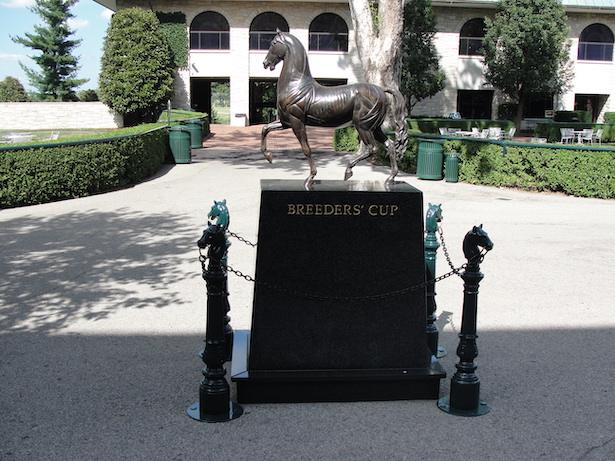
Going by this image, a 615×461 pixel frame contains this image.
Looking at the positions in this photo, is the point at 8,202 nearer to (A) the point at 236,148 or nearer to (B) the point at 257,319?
(B) the point at 257,319

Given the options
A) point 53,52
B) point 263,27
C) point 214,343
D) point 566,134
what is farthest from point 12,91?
point 214,343

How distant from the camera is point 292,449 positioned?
471cm

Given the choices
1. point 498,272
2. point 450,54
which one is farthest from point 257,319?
point 450,54

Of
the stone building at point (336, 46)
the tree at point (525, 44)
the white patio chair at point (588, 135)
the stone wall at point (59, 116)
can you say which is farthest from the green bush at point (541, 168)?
the stone wall at point (59, 116)

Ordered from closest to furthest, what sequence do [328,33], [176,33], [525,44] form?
[525,44], [176,33], [328,33]

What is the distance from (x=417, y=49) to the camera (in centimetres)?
3441

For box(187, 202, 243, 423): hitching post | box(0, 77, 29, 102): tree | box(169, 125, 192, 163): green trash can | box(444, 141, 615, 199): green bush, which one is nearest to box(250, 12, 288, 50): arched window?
A: box(169, 125, 192, 163): green trash can

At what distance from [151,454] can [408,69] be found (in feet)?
106

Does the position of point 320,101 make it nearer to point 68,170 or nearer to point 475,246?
point 475,246

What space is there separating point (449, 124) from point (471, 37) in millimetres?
9400

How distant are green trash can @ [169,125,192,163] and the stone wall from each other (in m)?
15.7

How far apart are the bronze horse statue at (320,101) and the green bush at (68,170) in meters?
10.2

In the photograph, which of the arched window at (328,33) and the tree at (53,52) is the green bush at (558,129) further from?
the tree at (53,52)

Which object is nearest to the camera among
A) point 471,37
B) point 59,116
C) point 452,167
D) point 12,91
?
point 452,167
